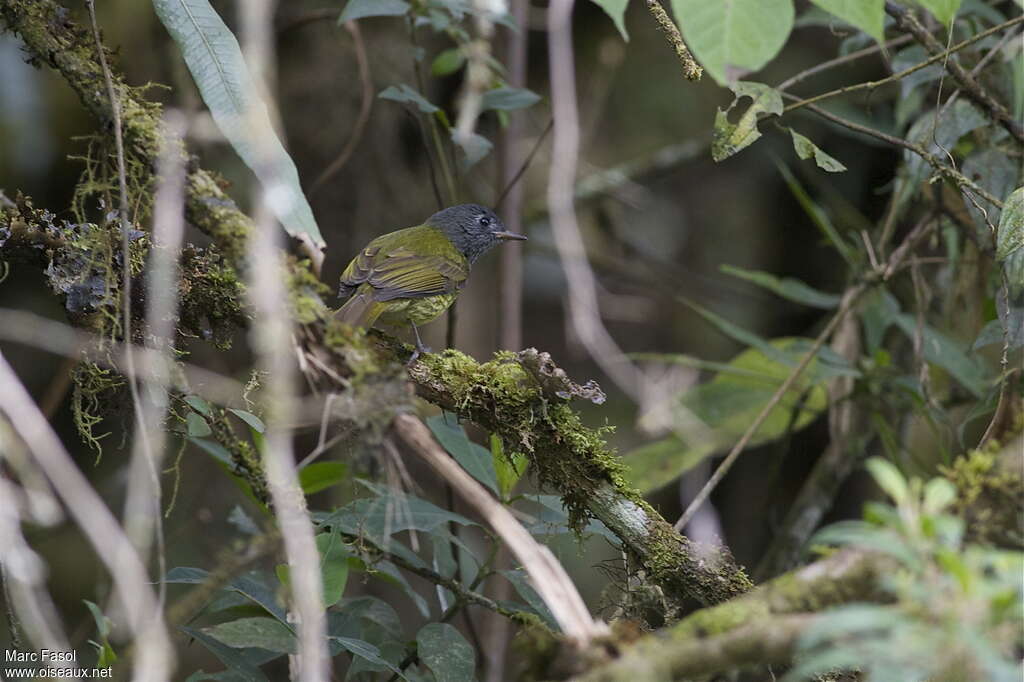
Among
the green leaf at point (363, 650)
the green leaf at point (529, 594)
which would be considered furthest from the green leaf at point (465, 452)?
the green leaf at point (363, 650)

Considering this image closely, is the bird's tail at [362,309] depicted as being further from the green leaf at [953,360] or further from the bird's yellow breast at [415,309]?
the green leaf at [953,360]

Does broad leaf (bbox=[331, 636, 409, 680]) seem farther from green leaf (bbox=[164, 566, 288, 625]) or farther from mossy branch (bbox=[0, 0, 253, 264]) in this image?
mossy branch (bbox=[0, 0, 253, 264])

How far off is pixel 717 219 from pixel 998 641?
19.0 feet

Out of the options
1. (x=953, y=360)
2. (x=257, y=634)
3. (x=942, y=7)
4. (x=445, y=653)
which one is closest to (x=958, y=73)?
(x=953, y=360)

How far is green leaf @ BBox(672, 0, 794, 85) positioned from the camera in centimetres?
126

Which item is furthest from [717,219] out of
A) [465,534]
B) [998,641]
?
[998,641]

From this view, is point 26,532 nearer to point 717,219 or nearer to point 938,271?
point 938,271

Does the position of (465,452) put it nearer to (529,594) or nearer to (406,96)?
(529,594)

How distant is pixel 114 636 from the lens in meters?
2.36

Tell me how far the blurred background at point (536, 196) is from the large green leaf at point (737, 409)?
0.20 meters

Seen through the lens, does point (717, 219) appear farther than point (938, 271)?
Yes

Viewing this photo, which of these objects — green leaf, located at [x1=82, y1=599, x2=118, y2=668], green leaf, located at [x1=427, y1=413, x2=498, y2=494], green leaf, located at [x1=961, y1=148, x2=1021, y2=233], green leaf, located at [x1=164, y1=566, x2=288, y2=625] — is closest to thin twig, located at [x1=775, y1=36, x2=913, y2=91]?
green leaf, located at [x1=961, y1=148, x2=1021, y2=233]

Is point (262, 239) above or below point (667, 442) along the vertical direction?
above

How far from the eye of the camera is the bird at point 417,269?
329cm
